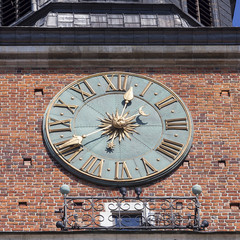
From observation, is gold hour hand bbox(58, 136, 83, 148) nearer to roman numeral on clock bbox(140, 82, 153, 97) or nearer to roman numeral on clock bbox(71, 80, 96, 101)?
roman numeral on clock bbox(71, 80, 96, 101)

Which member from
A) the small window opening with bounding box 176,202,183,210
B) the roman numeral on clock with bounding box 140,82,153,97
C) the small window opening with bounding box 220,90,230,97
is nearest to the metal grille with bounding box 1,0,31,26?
the roman numeral on clock with bounding box 140,82,153,97

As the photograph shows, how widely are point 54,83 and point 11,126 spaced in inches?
53.6

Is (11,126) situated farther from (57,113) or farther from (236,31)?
(236,31)

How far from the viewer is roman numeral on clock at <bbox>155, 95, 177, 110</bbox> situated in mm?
31266

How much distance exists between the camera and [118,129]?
30844 mm

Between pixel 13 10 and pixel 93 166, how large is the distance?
5.69 meters

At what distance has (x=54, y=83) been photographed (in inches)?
1245

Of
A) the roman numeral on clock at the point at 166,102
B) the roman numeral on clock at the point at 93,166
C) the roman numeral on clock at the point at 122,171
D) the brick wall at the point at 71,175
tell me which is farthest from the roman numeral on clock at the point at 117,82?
the roman numeral on clock at the point at 122,171

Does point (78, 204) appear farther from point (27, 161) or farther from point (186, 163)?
point (186, 163)

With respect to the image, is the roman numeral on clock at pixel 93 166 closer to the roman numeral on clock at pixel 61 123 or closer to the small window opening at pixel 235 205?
the roman numeral on clock at pixel 61 123

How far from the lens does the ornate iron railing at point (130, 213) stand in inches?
1118

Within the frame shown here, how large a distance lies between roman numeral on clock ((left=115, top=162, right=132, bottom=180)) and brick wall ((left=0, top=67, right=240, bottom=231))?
351 millimetres

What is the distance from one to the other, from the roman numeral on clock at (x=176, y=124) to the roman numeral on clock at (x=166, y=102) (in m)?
0.40

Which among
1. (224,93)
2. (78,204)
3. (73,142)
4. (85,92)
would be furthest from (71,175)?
(224,93)
